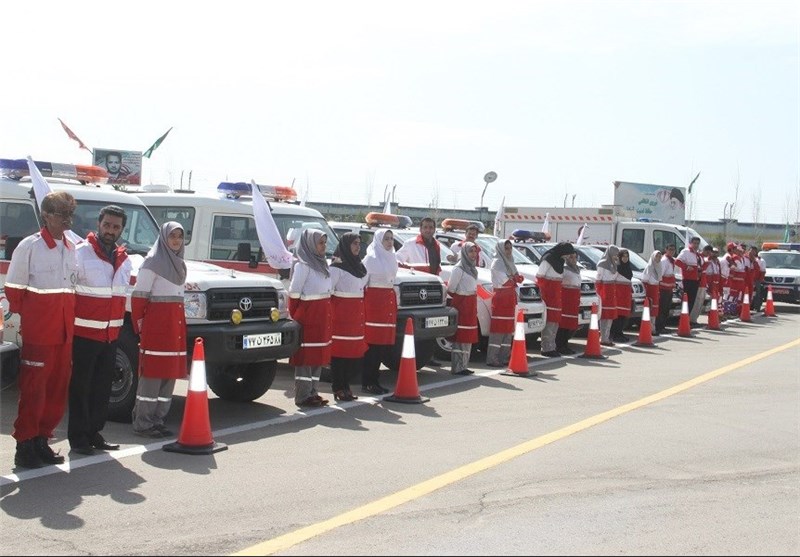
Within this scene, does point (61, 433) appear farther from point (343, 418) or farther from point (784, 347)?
point (784, 347)

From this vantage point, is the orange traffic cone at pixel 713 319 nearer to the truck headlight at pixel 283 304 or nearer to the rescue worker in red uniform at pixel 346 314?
the rescue worker in red uniform at pixel 346 314

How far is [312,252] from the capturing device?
406 inches

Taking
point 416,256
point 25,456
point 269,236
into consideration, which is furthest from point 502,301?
point 25,456

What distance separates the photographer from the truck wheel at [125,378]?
29.7 ft

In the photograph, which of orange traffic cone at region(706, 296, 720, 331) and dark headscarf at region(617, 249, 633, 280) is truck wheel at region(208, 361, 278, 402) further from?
orange traffic cone at region(706, 296, 720, 331)

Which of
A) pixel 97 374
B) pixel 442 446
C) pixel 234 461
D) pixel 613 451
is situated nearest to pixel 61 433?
pixel 97 374

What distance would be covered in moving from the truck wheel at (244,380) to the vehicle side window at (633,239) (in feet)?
57.8

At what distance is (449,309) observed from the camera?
12.7 m

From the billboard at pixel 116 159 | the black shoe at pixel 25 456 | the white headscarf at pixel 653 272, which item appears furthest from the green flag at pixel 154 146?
the black shoe at pixel 25 456

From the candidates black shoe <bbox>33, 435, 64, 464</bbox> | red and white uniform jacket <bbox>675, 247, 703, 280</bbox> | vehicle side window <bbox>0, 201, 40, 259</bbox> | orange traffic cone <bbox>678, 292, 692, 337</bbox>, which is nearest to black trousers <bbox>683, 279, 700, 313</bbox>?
red and white uniform jacket <bbox>675, 247, 703, 280</bbox>

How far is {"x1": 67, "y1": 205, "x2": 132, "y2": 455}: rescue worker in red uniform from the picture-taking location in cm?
768

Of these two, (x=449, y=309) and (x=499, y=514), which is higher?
(x=449, y=309)

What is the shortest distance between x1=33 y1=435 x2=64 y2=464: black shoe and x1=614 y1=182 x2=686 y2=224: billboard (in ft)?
88.8

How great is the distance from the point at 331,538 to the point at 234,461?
2.23 m
